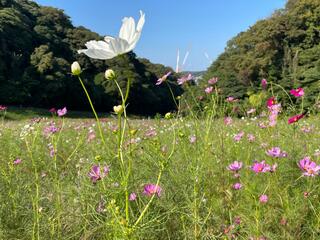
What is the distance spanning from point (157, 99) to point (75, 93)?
19.7 ft

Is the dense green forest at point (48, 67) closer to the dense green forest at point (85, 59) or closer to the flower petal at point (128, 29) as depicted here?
the dense green forest at point (85, 59)

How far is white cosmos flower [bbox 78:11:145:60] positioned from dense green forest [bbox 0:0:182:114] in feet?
57.7

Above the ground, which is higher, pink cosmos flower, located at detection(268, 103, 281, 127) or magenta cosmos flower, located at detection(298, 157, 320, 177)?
pink cosmos flower, located at detection(268, 103, 281, 127)

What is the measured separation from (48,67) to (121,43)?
22.5 metres

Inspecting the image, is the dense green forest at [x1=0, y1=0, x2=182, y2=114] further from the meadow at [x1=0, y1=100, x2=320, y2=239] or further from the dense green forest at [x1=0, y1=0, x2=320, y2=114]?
the meadow at [x1=0, y1=100, x2=320, y2=239]

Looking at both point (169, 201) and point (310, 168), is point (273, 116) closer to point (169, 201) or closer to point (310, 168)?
point (310, 168)

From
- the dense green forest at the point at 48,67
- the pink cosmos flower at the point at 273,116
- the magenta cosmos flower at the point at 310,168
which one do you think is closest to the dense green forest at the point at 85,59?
the dense green forest at the point at 48,67

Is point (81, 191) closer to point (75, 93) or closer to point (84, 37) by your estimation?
point (75, 93)

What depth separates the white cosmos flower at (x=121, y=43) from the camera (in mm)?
940

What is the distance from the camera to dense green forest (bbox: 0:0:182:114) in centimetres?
2178

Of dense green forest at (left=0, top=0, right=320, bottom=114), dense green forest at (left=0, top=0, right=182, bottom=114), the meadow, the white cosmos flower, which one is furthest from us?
dense green forest at (left=0, top=0, right=182, bottom=114)

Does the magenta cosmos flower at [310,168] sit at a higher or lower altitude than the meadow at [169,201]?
higher

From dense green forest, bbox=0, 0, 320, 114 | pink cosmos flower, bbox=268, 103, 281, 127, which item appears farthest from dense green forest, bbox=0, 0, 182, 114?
pink cosmos flower, bbox=268, 103, 281, 127

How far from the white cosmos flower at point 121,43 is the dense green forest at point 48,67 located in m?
17.6
